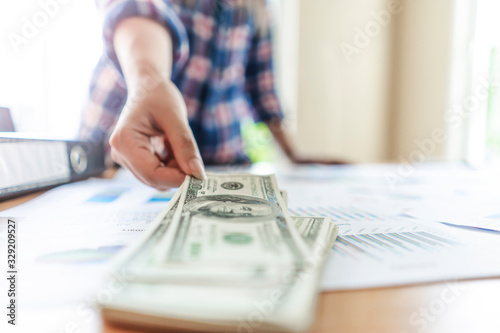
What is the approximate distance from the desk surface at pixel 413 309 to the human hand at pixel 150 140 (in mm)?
271

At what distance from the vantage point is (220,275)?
187 mm

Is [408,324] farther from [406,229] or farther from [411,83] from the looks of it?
[411,83]

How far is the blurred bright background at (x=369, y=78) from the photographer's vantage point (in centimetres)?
181

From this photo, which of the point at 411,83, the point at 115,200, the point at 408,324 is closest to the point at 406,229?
the point at 408,324

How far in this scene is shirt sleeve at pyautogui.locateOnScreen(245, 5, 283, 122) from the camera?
51.4 inches

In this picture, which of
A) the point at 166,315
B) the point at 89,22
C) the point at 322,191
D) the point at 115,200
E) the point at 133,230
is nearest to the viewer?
the point at 166,315

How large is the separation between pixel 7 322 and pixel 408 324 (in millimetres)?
232

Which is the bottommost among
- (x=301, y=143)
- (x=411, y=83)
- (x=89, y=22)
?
(x=301, y=143)

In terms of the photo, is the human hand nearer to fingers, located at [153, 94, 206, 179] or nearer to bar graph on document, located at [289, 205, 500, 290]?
fingers, located at [153, 94, 206, 179]

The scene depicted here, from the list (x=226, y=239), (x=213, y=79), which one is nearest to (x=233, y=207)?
(x=226, y=239)

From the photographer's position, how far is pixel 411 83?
7.61ft

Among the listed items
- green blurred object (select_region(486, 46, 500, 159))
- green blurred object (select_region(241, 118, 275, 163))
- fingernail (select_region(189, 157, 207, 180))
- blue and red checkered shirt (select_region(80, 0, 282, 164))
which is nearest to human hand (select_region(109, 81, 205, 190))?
fingernail (select_region(189, 157, 207, 180))

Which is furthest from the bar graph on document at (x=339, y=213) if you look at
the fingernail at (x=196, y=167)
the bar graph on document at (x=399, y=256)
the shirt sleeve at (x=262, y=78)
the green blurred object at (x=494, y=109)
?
the green blurred object at (x=494, y=109)

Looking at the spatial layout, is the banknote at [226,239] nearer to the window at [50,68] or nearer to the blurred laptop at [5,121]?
the blurred laptop at [5,121]
